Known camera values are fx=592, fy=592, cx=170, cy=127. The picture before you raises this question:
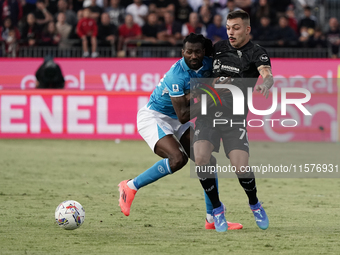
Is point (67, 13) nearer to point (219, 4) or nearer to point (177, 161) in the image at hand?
point (219, 4)

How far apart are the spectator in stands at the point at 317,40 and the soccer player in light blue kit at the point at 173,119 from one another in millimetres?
10356

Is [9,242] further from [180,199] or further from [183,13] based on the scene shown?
[183,13]

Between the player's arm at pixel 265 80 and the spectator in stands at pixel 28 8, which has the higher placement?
the player's arm at pixel 265 80

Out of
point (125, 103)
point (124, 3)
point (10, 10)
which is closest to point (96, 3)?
point (124, 3)

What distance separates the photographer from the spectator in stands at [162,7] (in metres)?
16.8

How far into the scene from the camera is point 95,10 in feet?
54.3

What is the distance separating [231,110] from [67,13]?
11.8 meters

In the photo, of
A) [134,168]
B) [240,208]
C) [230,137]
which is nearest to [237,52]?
[230,137]

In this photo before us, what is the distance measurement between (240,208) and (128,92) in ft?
26.6

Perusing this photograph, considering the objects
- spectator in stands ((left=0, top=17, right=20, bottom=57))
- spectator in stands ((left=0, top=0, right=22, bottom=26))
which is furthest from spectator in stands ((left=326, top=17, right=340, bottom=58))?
spectator in stands ((left=0, top=0, right=22, bottom=26))

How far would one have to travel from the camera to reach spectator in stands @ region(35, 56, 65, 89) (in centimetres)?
1472

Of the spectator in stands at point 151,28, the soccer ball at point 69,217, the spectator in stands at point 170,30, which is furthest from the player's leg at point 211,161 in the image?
the spectator in stands at point 151,28

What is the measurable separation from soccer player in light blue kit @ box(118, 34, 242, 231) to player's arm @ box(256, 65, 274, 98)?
2.01 feet

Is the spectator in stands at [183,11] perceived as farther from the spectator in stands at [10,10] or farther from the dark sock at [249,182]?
the dark sock at [249,182]
